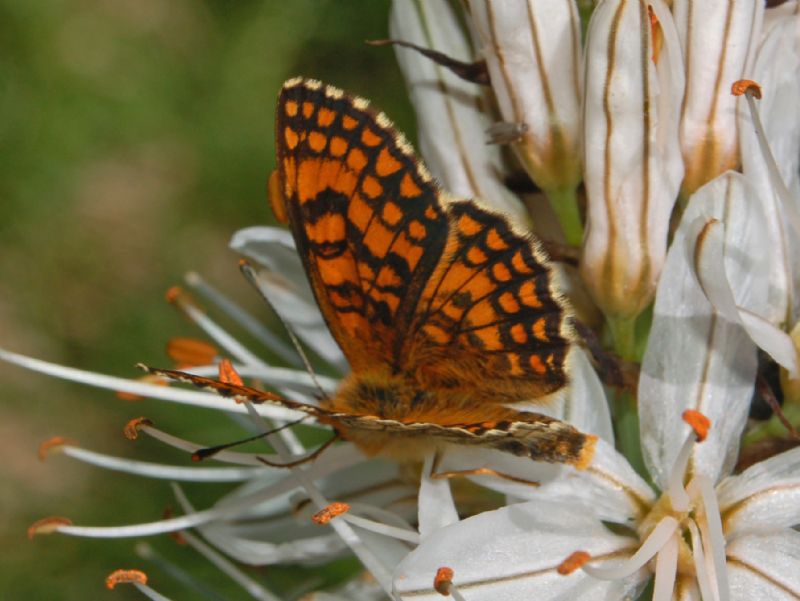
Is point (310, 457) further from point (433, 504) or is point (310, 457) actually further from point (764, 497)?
point (764, 497)

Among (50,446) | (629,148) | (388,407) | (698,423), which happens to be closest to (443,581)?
(388,407)

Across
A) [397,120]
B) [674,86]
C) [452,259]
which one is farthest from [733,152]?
[397,120]

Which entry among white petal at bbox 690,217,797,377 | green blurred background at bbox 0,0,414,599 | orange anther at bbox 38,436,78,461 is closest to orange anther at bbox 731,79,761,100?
white petal at bbox 690,217,797,377

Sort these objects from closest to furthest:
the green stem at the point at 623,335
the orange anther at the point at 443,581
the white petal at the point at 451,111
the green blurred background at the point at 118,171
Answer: the orange anther at the point at 443,581, the green stem at the point at 623,335, the white petal at the point at 451,111, the green blurred background at the point at 118,171

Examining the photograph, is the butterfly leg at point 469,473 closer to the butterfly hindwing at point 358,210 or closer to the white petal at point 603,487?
the white petal at point 603,487

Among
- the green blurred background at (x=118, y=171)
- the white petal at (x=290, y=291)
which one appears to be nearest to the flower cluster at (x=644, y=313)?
the white petal at (x=290, y=291)

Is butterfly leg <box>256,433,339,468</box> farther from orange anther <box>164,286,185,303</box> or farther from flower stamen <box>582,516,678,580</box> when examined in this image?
orange anther <box>164,286,185,303</box>
